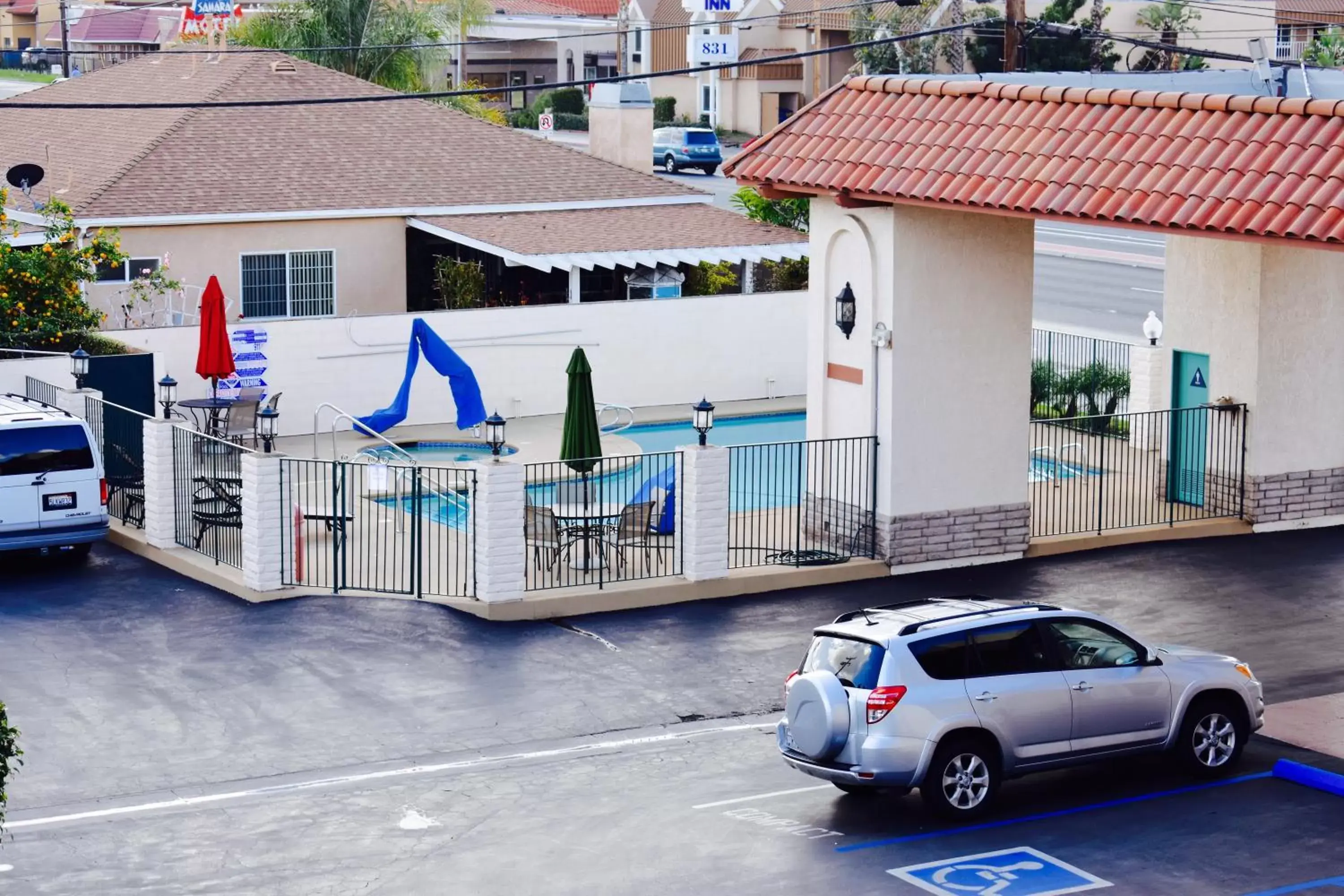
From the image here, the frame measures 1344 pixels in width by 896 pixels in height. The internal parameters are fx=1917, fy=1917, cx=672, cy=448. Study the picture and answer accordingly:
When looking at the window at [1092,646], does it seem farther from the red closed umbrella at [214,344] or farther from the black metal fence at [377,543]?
the red closed umbrella at [214,344]

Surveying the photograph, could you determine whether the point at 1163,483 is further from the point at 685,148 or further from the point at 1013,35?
the point at 685,148

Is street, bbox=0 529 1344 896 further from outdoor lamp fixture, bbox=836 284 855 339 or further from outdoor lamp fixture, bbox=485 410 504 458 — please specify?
outdoor lamp fixture, bbox=836 284 855 339

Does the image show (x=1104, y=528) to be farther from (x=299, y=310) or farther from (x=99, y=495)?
(x=299, y=310)

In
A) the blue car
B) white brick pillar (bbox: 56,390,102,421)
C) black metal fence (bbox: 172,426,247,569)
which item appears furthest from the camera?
the blue car

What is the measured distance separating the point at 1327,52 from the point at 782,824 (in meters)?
51.9

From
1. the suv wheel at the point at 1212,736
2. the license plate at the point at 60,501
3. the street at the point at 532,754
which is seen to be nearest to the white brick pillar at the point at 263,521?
the street at the point at 532,754

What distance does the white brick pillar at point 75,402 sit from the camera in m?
24.3

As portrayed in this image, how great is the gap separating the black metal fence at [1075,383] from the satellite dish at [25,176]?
17880 mm

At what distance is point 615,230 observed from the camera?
3578 centimetres

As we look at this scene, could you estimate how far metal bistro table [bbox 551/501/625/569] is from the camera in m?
20.9

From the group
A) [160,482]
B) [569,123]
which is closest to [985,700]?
[160,482]

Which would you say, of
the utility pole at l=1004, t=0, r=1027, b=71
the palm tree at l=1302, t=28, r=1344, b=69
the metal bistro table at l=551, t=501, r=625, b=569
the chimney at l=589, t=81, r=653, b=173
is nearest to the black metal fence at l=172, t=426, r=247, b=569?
the metal bistro table at l=551, t=501, r=625, b=569

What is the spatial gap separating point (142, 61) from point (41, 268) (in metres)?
18.9

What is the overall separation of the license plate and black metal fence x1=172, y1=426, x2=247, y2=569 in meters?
1.24
